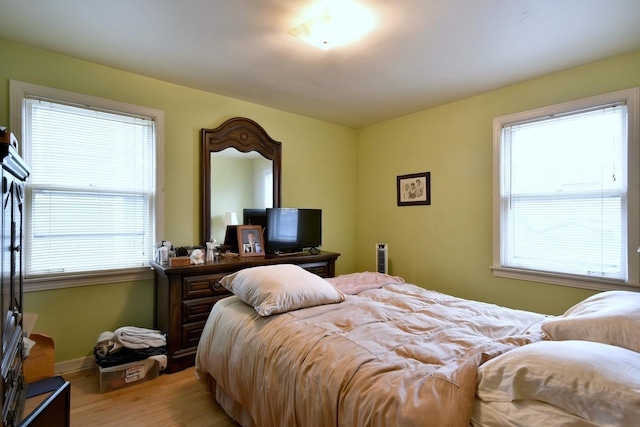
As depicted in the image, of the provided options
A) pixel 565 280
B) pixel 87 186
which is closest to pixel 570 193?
pixel 565 280

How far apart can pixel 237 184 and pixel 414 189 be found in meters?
2.10

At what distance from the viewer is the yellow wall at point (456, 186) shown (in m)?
2.73

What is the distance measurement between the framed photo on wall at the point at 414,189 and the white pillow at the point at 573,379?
2.80 metres

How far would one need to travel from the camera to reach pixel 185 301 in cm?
266

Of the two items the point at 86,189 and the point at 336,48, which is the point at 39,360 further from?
the point at 336,48

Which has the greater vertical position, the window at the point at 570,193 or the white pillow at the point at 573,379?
the window at the point at 570,193

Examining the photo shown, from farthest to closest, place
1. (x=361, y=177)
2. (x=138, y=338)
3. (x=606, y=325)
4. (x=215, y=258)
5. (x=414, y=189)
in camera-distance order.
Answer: (x=361, y=177), (x=414, y=189), (x=215, y=258), (x=138, y=338), (x=606, y=325)

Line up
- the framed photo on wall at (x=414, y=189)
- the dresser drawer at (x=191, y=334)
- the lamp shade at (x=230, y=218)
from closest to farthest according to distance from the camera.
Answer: the dresser drawer at (x=191, y=334)
the lamp shade at (x=230, y=218)
the framed photo on wall at (x=414, y=189)

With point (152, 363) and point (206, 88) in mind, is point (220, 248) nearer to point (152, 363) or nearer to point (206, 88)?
point (152, 363)

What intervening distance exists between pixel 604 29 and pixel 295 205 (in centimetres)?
312

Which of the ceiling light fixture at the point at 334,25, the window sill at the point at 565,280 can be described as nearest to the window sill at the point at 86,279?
the ceiling light fixture at the point at 334,25

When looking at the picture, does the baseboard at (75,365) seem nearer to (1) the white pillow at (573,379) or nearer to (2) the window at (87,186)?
A: (2) the window at (87,186)

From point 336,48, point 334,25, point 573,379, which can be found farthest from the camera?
point 336,48

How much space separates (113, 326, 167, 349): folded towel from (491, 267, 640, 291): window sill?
10.4 ft
